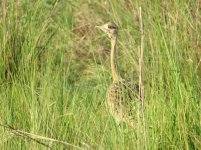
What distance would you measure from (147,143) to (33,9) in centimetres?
267

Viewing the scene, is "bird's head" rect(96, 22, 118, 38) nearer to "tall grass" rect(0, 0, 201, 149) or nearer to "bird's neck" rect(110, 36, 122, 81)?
"bird's neck" rect(110, 36, 122, 81)

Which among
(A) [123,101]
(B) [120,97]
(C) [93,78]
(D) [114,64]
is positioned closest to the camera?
(B) [120,97]

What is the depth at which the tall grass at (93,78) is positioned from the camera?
14.3ft

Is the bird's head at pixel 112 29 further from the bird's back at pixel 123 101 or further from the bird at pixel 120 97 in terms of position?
the bird's back at pixel 123 101

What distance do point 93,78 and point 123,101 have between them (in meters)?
1.90

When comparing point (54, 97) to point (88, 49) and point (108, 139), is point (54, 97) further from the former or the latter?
point (88, 49)

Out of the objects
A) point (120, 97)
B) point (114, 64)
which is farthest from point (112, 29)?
point (120, 97)

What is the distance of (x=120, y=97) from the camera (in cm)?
451

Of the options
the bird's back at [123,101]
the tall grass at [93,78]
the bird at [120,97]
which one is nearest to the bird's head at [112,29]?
the bird at [120,97]

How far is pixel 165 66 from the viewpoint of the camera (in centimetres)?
493

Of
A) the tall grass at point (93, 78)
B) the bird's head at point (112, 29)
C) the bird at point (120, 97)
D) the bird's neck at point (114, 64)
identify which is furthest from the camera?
the bird's head at point (112, 29)

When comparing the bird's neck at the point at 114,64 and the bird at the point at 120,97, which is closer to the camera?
the bird at the point at 120,97

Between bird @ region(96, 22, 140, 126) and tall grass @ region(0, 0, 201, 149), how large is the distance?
8 cm

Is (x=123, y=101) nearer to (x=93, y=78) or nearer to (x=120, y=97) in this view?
(x=120, y=97)
